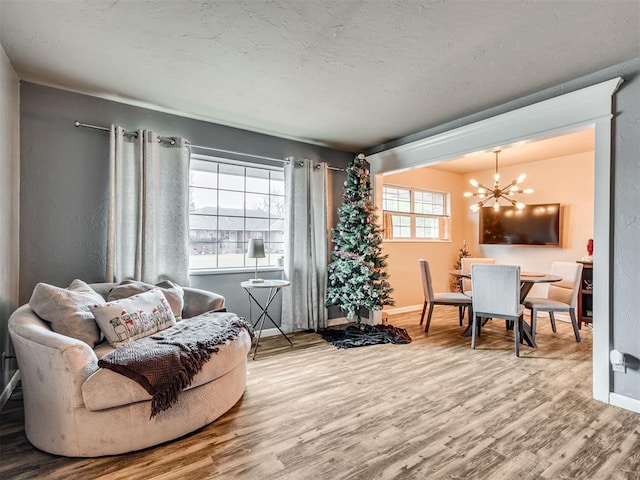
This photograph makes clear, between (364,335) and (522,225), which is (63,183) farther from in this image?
(522,225)

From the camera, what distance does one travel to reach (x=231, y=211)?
13.7 ft

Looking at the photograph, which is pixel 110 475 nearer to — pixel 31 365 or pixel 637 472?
pixel 31 365

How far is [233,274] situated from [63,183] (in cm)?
188

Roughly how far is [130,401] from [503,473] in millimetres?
2009

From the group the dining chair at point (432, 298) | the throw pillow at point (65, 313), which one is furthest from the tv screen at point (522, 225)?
the throw pillow at point (65, 313)

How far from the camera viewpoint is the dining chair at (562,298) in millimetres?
3943

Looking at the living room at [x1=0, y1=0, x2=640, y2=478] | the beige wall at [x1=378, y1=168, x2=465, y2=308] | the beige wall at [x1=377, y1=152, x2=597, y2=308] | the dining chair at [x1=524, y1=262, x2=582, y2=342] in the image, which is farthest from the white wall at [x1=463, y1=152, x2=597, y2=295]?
the living room at [x1=0, y1=0, x2=640, y2=478]

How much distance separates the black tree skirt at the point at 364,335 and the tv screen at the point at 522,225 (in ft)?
9.50

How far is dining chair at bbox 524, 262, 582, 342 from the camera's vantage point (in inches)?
155

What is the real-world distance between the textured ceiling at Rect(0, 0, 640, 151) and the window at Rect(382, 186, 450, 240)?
2458mm

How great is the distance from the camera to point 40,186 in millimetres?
2951

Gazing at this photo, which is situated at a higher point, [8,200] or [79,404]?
[8,200]

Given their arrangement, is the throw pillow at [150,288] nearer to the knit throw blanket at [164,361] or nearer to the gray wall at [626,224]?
the knit throw blanket at [164,361]

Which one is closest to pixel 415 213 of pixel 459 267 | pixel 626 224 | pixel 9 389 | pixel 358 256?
pixel 459 267
